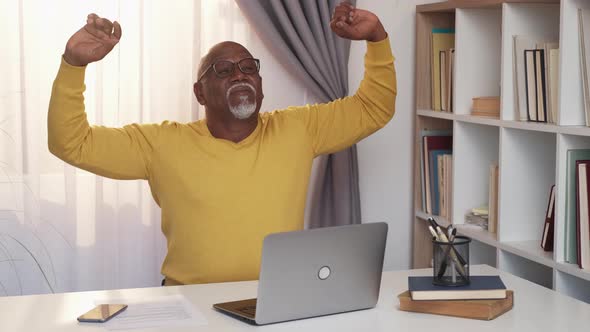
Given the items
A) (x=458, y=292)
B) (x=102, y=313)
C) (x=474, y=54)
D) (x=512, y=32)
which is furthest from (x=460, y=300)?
(x=474, y=54)

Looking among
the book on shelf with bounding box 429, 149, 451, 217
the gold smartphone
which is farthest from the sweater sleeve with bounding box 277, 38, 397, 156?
the gold smartphone

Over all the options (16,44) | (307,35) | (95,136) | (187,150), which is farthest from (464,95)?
(16,44)

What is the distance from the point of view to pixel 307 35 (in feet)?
11.6

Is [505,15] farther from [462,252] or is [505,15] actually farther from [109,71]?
[109,71]

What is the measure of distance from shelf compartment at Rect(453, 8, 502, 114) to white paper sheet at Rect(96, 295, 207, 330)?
5.34 feet

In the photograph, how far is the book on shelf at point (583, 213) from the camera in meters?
2.67

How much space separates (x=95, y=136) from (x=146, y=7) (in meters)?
0.73

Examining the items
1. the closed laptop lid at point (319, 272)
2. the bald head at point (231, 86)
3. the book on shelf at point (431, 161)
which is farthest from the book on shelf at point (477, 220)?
the closed laptop lid at point (319, 272)

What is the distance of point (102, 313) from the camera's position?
2.07m

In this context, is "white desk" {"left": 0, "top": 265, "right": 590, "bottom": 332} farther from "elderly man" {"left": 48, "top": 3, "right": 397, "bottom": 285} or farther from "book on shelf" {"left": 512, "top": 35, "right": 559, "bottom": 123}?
"book on shelf" {"left": 512, "top": 35, "right": 559, "bottom": 123}

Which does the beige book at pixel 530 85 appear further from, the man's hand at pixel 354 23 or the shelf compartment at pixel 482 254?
the shelf compartment at pixel 482 254

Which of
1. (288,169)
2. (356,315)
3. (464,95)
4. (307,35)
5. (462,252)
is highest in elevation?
(307,35)

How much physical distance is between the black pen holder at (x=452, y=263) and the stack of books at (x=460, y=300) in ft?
0.08

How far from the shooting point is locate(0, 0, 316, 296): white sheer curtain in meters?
3.28
